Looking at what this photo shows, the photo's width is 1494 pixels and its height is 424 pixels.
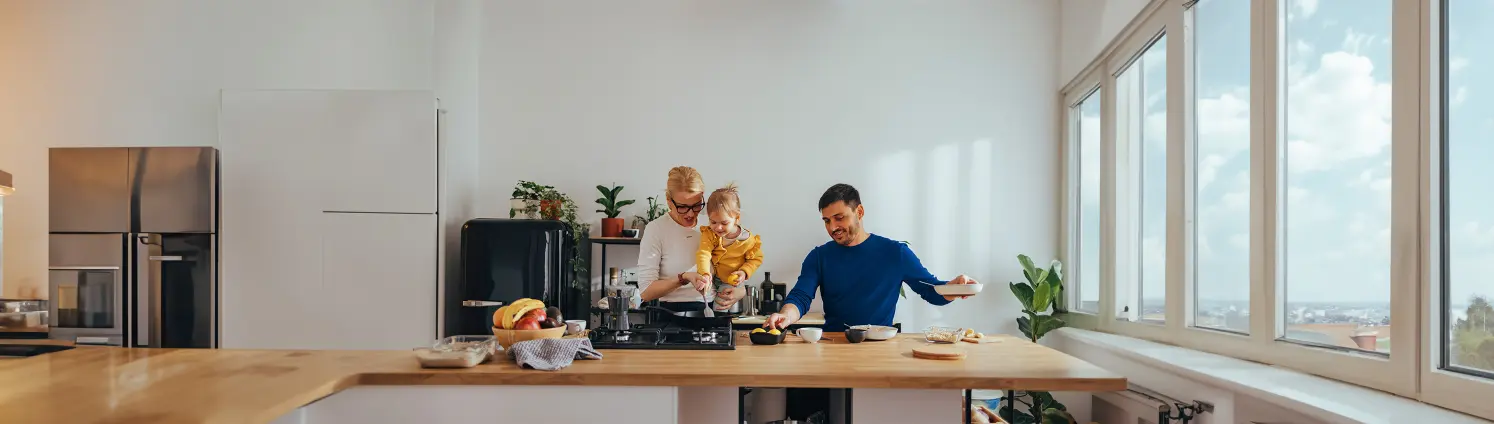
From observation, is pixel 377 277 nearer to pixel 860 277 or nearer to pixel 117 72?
pixel 117 72

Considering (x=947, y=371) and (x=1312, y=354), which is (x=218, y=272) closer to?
(x=947, y=371)

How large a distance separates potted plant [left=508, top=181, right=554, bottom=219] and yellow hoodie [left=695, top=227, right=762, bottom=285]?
209 cm

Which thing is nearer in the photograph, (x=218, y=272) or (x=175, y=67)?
(x=218, y=272)

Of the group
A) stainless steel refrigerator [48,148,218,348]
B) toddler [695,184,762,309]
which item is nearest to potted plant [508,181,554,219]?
stainless steel refrigerator [48,148,218,348]

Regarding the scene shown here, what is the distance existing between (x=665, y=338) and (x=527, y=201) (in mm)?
2487

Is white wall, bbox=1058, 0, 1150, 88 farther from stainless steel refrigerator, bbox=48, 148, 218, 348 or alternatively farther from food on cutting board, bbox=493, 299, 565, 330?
stainless steel refrigerator, bbox=48, 148, 218, 348

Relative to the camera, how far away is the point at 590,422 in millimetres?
2027

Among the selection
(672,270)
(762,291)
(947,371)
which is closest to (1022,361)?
(947,371)

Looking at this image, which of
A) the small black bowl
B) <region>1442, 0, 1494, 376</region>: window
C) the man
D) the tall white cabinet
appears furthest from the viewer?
the tall white cabinet

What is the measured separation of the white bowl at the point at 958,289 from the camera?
264 cm

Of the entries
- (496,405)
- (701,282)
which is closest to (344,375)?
(496,405)

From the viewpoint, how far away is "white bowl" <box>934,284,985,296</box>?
8.65 feet

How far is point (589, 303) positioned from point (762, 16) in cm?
210

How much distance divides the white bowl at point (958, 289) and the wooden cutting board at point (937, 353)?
0.33 m
